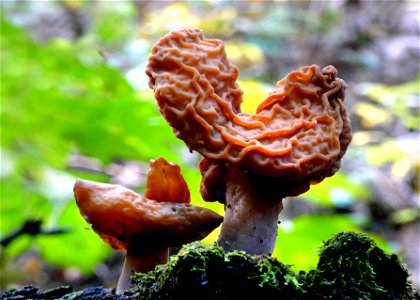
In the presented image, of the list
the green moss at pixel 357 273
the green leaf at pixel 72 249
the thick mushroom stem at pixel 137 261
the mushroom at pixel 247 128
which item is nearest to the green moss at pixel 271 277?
the green moss at pixel 357 273

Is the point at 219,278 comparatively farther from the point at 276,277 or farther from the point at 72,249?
the point at 72,249

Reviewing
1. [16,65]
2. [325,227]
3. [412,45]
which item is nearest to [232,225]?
[325,227]

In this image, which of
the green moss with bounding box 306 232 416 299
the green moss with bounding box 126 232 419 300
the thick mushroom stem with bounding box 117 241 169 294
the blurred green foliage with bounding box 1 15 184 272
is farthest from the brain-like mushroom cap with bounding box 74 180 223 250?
the blurred green foliage with bounding box 1 15 184 272

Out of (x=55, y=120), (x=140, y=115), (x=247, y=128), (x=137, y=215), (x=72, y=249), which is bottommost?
(x=137, y=215)

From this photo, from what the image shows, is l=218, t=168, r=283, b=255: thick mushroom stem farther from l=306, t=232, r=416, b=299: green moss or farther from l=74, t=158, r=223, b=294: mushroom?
l=306, t=232, r=416, b=299: green moss

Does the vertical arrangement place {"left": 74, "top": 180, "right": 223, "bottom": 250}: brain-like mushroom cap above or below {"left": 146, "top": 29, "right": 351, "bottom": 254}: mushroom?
below

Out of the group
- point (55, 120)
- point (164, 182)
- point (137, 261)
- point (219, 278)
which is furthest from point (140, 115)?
point (219, 278)

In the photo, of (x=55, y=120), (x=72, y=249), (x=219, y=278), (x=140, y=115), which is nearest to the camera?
(x=219, y=278)
